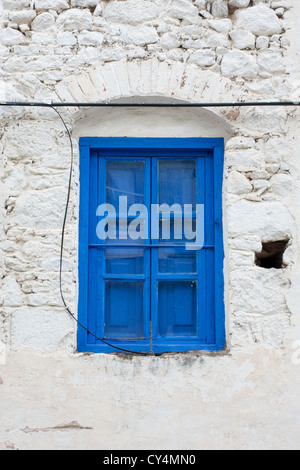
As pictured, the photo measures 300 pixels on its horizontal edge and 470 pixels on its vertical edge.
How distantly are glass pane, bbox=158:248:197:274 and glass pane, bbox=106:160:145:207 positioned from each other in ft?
1.21

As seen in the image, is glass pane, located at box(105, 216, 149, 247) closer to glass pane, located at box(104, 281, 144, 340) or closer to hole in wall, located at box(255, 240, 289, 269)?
glass pane, located at box(104, 281, 144, 340)

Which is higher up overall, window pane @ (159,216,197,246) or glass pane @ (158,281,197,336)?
window pane @ (159,216,197,246)

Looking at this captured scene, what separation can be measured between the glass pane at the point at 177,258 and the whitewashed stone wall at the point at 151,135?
26 centimetres

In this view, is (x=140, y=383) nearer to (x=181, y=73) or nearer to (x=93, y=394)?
(x=93, y=394)

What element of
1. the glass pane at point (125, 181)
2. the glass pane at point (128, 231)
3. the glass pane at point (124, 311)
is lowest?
the glass pane at point (124, 311)

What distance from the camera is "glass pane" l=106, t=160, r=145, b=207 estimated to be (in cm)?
346

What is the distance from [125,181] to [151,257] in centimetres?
53

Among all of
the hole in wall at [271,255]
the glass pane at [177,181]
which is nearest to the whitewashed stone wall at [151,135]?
the hole in wall at [271,255]

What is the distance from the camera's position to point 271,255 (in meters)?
3.37

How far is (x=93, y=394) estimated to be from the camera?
315 centimetres

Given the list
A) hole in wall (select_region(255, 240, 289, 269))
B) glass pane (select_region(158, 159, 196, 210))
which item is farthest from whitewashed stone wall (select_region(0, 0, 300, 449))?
glass pane (select_region(158, 159, 196, 210))

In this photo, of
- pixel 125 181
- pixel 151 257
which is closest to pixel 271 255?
pixel 151 257

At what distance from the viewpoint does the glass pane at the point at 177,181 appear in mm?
3467

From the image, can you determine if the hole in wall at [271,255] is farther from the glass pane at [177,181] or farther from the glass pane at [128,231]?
the glass pane at [128,231]
